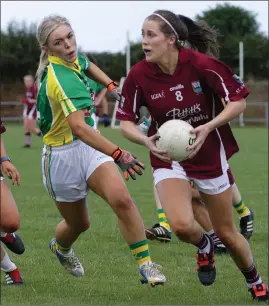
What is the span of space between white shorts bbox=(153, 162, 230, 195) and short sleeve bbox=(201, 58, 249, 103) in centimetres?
61

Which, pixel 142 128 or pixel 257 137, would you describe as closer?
pixel 142 128

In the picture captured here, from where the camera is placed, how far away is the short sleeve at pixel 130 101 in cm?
641

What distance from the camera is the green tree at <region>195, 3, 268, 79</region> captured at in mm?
51062

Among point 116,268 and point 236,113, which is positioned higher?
point 236,113

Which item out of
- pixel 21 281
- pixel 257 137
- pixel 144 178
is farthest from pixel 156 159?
pixel 257 137

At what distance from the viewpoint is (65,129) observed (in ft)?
21.8

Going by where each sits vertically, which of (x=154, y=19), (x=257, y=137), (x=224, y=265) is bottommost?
(x=257, y=137)

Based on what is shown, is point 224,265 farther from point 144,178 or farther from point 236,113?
point 144,178

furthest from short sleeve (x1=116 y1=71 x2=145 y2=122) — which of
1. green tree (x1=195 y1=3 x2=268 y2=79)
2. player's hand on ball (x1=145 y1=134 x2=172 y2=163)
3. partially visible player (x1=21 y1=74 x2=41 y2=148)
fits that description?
green tree (x1=195 y1=3 x2=268 y2=79)

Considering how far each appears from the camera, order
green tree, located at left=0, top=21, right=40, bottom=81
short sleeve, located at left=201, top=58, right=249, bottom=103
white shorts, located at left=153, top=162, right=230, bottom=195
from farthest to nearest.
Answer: green tree, located at left=0, top=21, right=40, bottom=81
white shorts, located at left=153, top=162, right=230, bottom=195
short sleeve, located at left=201, top=58, right=249, bottom=103

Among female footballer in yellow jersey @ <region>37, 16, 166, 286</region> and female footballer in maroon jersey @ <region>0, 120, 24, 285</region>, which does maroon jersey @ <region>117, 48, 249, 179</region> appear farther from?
female footballer in maroon jersey @ <region>0, 120, 24, 285</region>

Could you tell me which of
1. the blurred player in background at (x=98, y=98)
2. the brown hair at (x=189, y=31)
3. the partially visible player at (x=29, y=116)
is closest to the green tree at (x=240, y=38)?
the partially visible player at (x=29, y=116)

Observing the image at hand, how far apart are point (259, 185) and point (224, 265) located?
7242 mm

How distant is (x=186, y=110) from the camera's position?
6.32 m
